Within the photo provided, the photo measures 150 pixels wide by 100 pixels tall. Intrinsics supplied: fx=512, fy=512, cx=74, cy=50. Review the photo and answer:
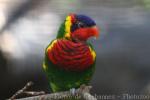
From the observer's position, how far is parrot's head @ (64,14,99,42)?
2.01 metres

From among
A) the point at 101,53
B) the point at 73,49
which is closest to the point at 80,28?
the point at 73,49

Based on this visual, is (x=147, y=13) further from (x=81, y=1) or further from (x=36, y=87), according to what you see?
(x=36, y=87)

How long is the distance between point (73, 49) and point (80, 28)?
90 millimetres

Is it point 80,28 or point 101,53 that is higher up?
point 80,28

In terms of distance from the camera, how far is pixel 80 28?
2.03 m

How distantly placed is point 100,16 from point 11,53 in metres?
0.60

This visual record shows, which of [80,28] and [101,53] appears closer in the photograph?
[80,28]

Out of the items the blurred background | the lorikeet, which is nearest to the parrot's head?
the lorikeet

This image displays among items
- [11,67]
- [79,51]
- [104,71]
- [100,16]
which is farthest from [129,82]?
[79,51]

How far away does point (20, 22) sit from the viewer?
10.2 feet

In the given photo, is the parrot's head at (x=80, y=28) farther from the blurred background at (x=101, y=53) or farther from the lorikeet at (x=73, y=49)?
the blurred background at (x=101, y=53)

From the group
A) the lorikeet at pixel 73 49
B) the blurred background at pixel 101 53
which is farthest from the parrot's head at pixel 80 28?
the blurred background at pixel 101 53

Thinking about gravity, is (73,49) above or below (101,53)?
above

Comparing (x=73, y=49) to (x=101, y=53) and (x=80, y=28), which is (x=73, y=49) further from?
(x=101, y=53)
